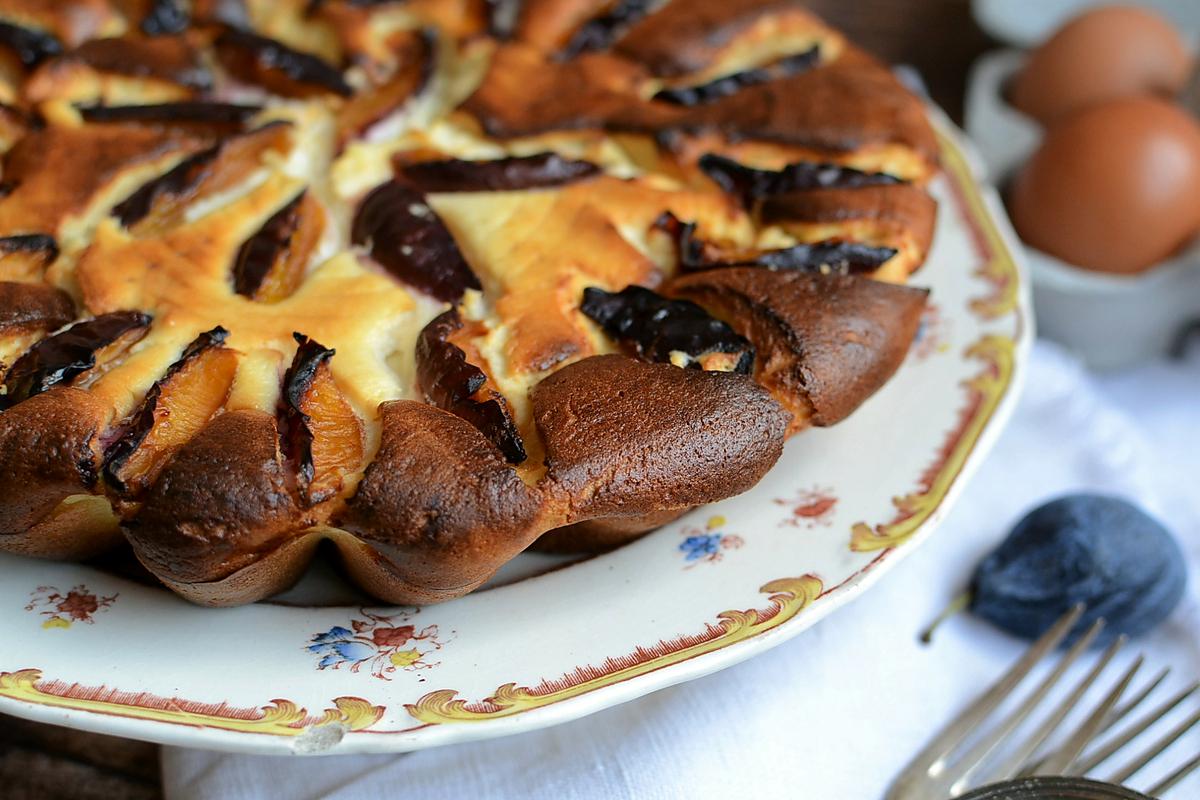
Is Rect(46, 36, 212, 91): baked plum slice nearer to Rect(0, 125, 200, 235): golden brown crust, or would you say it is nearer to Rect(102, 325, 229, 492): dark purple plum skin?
Rect(0, 125, 200, 235): golden brown crust

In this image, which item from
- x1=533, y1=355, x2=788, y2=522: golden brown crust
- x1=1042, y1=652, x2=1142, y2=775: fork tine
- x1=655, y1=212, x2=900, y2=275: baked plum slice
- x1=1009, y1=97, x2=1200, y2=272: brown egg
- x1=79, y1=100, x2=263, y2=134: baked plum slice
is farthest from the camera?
x1=1009, y1=97, x2=1200, y2=272: brown egg

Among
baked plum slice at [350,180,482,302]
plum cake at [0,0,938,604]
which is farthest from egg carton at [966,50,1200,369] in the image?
baked plum slice at [350,180,482,302]

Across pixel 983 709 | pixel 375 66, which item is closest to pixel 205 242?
pixel 375 66

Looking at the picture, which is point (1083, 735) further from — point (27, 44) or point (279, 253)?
point (27, 44)

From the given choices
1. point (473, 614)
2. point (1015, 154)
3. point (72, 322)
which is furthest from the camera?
point (1015, 154)

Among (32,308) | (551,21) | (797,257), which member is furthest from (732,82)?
(32,308)

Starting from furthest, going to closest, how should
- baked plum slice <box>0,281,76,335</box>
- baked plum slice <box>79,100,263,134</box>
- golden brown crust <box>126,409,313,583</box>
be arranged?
baked plum slice <box>79,100,263,134</box> < baked plum slice <box>0,281,76,335</box> < golden brown crust <box>126,409,313,583</box>

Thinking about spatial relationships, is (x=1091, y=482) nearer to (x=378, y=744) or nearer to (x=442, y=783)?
(x=442, y=783)
